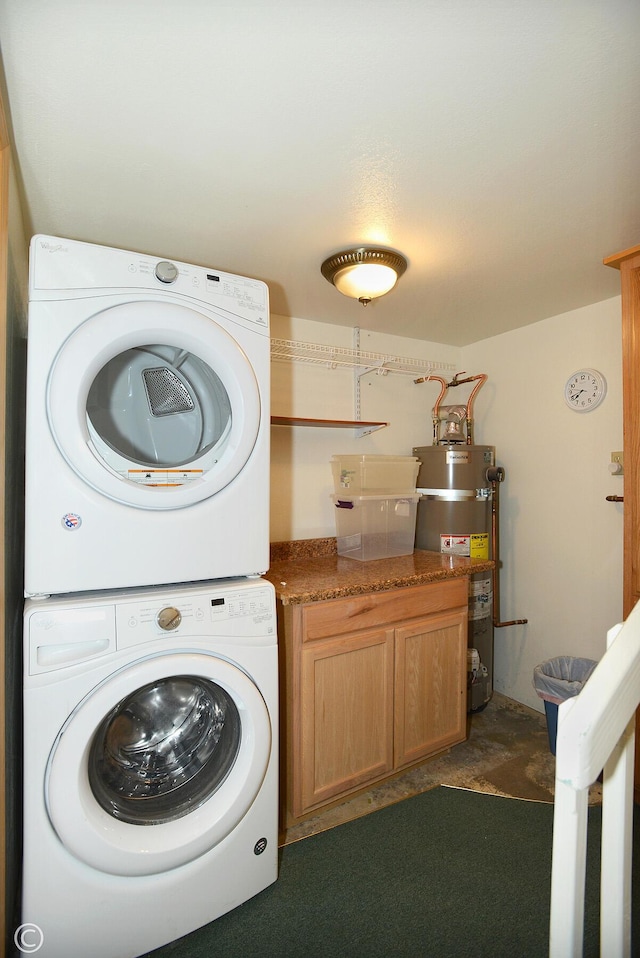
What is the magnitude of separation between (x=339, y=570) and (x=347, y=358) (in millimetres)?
1245

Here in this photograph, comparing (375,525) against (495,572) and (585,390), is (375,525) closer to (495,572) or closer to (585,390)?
(495,572)

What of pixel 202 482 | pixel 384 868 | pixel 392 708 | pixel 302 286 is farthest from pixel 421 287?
pixel 384 868

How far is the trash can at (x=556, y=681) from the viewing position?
2.07 m

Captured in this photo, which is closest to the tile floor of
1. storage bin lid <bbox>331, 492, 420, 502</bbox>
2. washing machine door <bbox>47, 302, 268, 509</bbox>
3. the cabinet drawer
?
the cabinet drawer

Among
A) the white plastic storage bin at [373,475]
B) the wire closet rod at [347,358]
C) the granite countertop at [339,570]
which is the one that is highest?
the wire closet rod at [347,358]

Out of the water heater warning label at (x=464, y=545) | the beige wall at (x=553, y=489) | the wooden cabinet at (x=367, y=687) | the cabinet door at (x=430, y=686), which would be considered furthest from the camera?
the water heater warning label at (x=464, y=545)

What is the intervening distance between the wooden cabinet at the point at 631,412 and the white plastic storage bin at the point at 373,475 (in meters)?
1.00

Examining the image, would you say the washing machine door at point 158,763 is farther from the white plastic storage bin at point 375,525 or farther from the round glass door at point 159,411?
the white plastic storage bin at point 375,525

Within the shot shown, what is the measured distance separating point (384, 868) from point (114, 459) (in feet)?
5.19

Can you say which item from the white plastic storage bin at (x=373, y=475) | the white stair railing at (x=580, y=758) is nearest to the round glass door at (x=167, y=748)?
the white stair railing at (x=580, y=758)

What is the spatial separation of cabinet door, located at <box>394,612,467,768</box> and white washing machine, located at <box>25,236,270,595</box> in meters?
0.89

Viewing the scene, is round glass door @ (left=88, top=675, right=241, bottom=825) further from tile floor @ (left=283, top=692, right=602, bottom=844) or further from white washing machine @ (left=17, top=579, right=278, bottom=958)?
tile floor @ (left=283, top=692, right=602, bottom=844)

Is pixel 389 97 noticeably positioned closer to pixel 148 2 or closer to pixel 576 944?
pixel 148 2

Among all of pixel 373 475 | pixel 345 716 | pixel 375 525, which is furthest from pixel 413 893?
pixel 373 475
